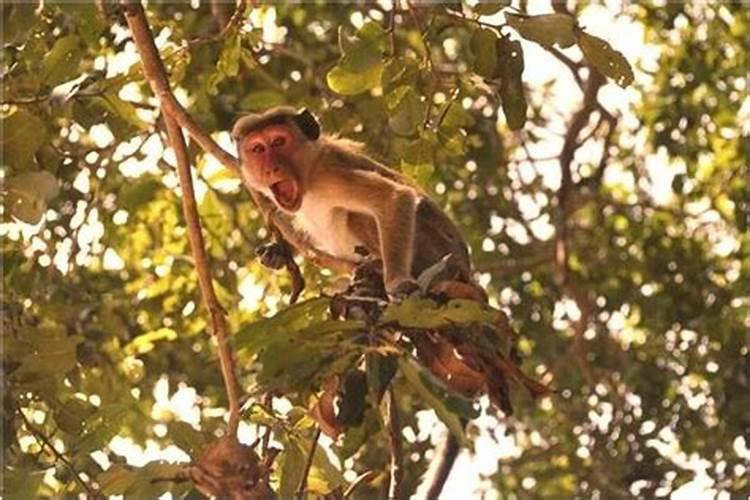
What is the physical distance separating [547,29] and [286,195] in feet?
6.32

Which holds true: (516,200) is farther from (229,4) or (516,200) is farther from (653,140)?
(229,4)

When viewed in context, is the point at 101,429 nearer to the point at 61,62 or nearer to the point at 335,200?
the point at 61,62

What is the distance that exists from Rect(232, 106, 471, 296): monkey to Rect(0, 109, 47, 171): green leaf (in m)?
Answer: 0.88

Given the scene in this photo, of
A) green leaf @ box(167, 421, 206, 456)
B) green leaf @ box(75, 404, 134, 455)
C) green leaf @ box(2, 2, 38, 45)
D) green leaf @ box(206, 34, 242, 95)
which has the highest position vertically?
green leaf @ box(206, 34, 242, 95)

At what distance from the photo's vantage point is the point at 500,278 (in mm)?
8203

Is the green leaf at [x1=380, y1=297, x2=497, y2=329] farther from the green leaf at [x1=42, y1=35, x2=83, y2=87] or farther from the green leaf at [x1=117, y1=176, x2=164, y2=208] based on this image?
the green leaf at [x1=117, y1=176, x2=164, y2=208]

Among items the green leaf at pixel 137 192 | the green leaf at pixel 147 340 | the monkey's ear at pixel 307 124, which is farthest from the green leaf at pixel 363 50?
the green leaf at pixel 147 340

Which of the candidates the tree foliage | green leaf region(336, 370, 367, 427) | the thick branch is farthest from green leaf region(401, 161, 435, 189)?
the thick branch

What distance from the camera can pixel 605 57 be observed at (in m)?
3.94

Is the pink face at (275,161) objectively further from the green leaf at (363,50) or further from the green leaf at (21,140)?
the green leaf at (363,50)

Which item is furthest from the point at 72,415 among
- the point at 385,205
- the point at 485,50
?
the point at 385,205

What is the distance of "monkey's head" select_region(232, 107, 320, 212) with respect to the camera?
5473 mm

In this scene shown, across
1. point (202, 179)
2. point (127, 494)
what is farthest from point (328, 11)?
point (127, 494)

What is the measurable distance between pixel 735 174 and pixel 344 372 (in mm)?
5420
